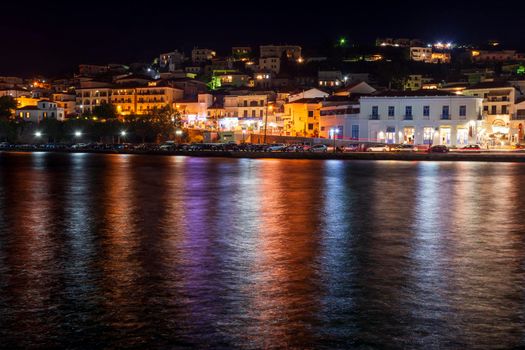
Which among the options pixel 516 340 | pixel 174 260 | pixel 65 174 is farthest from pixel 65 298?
pixel 65 174

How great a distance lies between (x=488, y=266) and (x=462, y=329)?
3.88m

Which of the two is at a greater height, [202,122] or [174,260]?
[202,122]

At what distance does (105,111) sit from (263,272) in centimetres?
8211

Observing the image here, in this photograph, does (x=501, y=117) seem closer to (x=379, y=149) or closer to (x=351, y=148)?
(x=379, y=149)

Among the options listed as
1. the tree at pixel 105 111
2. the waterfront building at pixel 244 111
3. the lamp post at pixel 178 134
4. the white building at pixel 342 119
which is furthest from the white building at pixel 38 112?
the white building at pixel 342 119

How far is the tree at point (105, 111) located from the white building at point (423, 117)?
46064mm

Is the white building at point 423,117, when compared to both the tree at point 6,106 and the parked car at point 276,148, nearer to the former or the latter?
the parked car at point 276,148

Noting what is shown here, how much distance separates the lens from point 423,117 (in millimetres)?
53750

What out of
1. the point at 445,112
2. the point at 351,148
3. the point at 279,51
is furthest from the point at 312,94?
the point at 279,51

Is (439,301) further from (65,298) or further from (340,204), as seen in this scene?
(340,204)

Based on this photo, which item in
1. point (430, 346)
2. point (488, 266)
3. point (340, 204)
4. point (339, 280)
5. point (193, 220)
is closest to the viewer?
point (430, 346)

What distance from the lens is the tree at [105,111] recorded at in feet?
287

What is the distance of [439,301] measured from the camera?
27.5ft

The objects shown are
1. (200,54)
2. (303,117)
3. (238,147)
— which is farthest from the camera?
(200,54)
